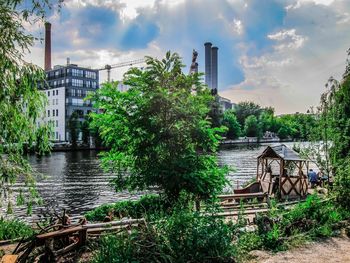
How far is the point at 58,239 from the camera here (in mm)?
8398

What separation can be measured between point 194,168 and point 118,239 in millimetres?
7054

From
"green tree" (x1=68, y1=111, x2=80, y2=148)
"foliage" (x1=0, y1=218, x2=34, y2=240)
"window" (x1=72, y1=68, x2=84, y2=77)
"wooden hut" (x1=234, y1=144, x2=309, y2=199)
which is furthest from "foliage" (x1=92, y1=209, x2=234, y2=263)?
"window" (x1=72, y1=68, x2=84, y2=77)

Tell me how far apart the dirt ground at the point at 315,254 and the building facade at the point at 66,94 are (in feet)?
301

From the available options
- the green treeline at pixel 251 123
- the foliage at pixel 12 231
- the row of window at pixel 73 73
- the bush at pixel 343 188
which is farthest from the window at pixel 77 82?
the bush at pixel 343 188

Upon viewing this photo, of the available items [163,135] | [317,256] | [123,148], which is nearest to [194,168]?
[163,135]

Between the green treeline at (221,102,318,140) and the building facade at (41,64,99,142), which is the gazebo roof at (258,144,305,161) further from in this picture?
the green treeline at (221,102,318,140)

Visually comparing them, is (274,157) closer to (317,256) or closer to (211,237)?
(317,256)

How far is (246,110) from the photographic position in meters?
158

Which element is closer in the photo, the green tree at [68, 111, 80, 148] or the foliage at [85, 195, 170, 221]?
the foliage at [85, 195, 170, 221]

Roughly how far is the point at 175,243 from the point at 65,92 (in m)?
99.1

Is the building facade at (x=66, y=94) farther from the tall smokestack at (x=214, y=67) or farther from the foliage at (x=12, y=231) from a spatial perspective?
the foliage at (x=12, y=231)

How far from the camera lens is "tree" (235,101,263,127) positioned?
6156 inches

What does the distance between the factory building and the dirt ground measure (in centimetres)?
9183

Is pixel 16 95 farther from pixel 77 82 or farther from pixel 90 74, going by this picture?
pixel 90 74
